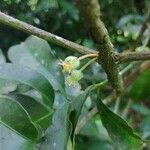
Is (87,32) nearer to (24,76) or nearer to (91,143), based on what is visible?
(91,143)

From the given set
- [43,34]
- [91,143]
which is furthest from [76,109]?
[91,143]

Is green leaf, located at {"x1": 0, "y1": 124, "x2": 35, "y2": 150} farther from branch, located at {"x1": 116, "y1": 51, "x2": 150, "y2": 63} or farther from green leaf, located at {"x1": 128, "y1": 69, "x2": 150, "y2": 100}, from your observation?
green leaf, located at {"x1": 128, "y1": 69, "x2": 150, "y2": 100}

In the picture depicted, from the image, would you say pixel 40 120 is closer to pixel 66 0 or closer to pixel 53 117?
pixel 53 117

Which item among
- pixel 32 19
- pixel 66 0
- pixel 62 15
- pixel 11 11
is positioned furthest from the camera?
pixel 62 15

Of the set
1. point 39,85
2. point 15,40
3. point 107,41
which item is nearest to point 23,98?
point 39,85

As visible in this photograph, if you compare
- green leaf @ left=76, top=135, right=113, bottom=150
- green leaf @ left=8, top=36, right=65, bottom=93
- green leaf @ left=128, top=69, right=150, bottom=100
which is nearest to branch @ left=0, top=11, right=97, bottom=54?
green leaf @ left=8, top=36, right=65, bottom=93

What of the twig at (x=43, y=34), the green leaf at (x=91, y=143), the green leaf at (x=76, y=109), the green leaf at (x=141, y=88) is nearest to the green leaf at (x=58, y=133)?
the green leaf at (x=76, y=109)
